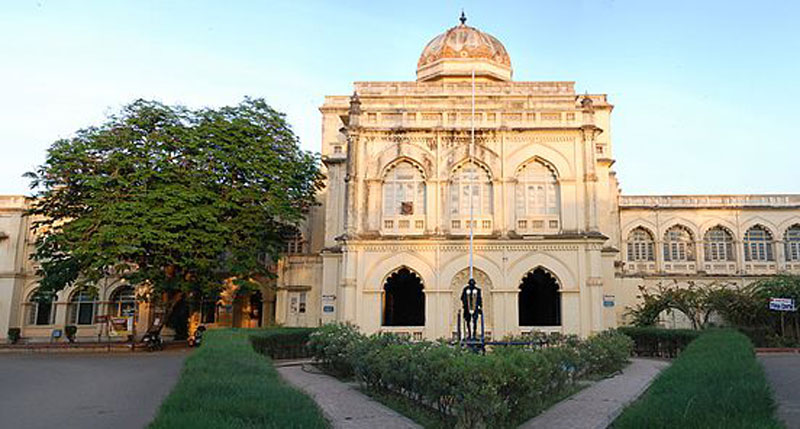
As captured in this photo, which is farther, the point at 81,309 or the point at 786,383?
the point at 81,309

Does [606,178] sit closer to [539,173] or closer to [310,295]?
[539,173]

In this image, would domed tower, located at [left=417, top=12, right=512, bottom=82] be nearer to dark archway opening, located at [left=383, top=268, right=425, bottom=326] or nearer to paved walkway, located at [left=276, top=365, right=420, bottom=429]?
dark archway opening, located at [left=383, top=268, right=425, bottom=326]

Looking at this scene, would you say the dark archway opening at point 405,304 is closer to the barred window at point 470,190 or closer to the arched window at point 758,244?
the barred window at point 470,190

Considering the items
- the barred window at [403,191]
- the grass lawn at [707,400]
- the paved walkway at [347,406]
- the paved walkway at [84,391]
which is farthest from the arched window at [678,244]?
the paved walkway at [84,391]

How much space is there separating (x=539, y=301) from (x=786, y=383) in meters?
15.1

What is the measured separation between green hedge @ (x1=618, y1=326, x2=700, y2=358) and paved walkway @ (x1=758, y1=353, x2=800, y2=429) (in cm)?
272

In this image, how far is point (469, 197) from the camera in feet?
84.5

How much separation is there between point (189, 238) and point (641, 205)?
2647 cm

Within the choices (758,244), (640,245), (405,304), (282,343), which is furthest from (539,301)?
(758,244)

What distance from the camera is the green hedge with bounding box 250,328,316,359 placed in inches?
815

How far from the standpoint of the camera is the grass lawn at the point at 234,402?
6332 mm

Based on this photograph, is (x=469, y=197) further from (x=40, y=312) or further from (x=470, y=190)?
(x=40, y=312)

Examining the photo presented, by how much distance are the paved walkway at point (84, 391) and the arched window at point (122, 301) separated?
14669 mm

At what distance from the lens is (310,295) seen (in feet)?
102
